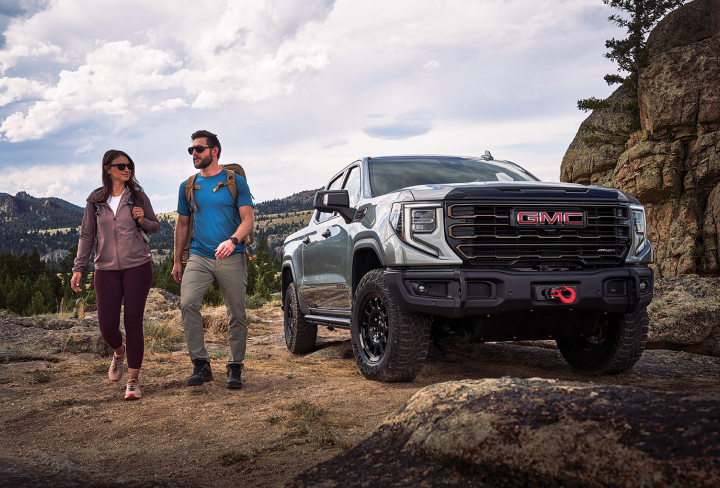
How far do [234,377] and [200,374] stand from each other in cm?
36

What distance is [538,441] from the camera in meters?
1.71

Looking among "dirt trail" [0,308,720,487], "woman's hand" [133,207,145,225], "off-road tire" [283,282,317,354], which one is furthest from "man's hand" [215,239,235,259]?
"off-road tire" [283,282,317,354]

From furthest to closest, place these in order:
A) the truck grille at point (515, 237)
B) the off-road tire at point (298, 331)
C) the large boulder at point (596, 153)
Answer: the large boulder at point (596, 153) < the off-road tire at point (298, 331) < the truck grille at point (515, 237)

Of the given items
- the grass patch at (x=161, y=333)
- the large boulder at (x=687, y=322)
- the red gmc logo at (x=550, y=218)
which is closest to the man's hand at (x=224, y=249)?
the red gmc logo at (x=550, y=218)

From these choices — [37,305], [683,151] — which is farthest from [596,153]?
[37,305]

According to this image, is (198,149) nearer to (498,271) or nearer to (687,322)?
(498,271)

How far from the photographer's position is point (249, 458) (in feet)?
9.91

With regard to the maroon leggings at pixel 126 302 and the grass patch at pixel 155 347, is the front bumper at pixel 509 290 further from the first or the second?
the grass patch at pixel 155 347

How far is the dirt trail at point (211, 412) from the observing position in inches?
115

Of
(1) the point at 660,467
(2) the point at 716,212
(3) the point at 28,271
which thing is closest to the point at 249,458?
(1) the point at 660,467

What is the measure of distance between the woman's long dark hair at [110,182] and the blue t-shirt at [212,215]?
0.45 metres

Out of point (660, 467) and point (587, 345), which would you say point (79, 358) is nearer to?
point (587, 345)

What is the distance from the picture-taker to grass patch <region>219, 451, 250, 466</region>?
2.97 metres

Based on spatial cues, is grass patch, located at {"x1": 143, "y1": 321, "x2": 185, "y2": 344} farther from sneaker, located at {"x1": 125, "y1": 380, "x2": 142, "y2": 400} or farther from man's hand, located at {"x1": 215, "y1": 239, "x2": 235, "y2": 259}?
man's hand, located at {"x1": 215, "y1": 239, "x2": 235, "y2": 259}
